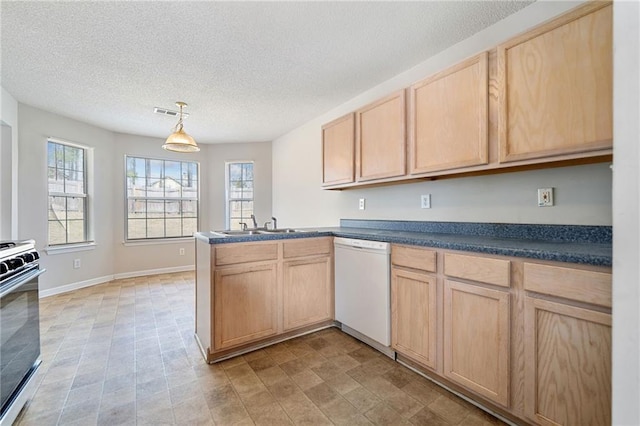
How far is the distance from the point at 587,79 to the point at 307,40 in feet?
5.80

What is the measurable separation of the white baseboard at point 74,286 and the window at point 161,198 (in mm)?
757

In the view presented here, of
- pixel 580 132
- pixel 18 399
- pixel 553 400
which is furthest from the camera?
pixel 18 399

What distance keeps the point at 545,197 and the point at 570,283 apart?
30.2 inches

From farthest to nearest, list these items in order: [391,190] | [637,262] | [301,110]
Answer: [301,110] < [391,190] < [637,262]

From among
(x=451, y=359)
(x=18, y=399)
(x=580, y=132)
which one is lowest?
(x=18, y=399)

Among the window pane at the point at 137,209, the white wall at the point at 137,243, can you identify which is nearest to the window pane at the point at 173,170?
the white wall at the point at 137,243

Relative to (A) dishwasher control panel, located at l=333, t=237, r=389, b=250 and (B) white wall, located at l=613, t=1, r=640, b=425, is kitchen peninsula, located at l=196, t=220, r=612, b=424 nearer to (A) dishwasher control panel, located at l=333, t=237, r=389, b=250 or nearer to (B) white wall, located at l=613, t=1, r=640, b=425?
(A) dishwasher control panel, located at l=333, t=237, r=389, b=250

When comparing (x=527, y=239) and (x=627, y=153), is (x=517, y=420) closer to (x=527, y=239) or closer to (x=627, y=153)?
(x=527, y=239)

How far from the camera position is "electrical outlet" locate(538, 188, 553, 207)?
176 centimetres

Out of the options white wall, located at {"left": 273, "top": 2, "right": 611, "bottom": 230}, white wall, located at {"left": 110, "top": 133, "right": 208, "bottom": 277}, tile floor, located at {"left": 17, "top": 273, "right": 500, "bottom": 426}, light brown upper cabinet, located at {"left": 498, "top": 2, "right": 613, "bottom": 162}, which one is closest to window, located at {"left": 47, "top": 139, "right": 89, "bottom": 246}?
white wall, located at {"left": 110, "top": 133, "right": 208, "bottom": 277}

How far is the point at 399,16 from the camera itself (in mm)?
1931

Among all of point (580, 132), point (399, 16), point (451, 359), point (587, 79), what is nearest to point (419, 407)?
point (451, 359)

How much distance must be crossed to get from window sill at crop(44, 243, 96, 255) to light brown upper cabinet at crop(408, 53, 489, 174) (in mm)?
4745

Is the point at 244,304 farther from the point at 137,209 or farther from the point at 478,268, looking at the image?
the point at 137,209
